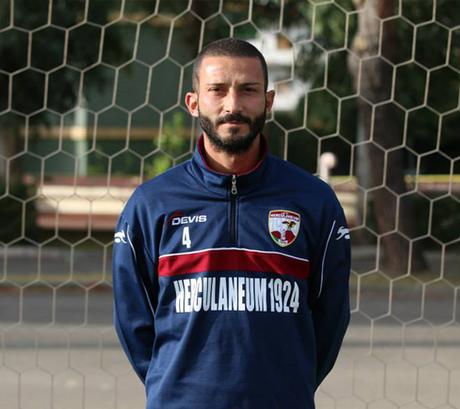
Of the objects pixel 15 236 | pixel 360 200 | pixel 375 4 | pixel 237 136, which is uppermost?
pixel 375 4

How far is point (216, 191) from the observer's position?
189 centimetres

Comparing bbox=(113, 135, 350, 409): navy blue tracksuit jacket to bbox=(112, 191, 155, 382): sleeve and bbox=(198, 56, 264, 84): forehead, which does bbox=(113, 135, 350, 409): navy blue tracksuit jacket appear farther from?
bbox=(198, 56, 264, 84): forehead

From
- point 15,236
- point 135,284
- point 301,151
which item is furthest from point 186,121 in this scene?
point 135,284

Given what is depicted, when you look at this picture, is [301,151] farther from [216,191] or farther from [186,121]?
[216,191]

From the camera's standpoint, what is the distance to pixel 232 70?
1832 mm

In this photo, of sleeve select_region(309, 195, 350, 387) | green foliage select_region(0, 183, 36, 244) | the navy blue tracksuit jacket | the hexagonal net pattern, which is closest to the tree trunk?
the hexagonal net pattern

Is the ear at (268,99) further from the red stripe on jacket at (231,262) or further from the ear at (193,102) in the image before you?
the red stripe on jacket at (231,262)

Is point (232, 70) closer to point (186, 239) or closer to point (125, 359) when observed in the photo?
point (186, 239)

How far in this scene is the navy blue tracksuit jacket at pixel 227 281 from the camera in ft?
5.96

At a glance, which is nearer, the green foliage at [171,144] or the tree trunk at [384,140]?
the tree trunk at [384,140]

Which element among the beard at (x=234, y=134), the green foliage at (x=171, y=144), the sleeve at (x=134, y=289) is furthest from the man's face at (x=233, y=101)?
the green foliage at (x=171, y=144)

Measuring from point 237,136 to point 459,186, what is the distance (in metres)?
13.9

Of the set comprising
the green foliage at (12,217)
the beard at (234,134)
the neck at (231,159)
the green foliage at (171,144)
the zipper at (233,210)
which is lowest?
the green foliage at (12,217)

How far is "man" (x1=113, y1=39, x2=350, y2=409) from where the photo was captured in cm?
182
